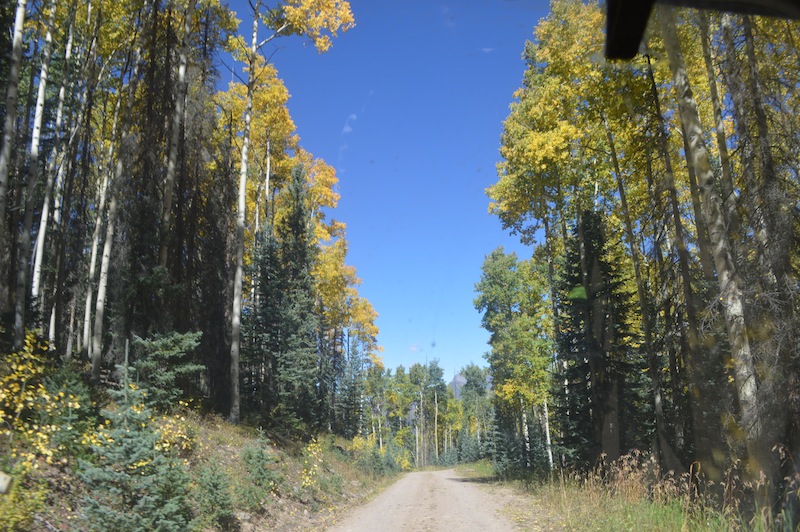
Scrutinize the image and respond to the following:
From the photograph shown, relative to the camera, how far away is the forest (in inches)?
271

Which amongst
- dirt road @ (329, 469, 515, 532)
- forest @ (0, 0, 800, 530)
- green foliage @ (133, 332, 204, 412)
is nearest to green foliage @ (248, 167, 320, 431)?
forest @ (0, 0, 800, 530)

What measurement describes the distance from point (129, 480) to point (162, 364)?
5.38 metres

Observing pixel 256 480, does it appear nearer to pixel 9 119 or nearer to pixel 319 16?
pixel 9 119

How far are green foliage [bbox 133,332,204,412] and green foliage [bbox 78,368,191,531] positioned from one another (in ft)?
12.6

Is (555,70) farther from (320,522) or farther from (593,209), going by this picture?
(320,522)

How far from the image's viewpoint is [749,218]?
7656 mm

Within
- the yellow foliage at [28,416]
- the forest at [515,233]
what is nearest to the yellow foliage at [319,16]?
the forest at [515,233]

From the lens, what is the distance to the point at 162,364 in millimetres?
11000

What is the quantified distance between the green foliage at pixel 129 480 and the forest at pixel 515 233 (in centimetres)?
5

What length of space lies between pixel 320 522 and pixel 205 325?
26.9ft

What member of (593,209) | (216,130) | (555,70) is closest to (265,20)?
(216,130)

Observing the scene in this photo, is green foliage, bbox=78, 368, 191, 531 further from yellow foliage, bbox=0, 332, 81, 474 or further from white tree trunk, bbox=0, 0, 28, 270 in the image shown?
white tree trunk, bbox=0, 0, 28, 270


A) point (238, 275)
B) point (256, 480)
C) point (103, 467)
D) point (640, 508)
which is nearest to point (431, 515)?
point (256, 480)

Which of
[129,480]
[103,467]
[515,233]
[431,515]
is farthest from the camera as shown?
[515,233]
